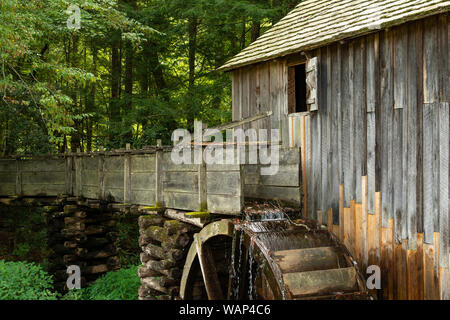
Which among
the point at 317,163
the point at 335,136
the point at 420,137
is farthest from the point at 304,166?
the point at 420,137

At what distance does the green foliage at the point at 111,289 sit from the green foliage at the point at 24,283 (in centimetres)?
71

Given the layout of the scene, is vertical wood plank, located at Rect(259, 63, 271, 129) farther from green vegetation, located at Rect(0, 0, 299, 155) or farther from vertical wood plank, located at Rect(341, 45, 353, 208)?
green vegetation, located at Rect(0, 0, 299, 155)

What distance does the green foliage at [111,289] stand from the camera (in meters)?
13.7

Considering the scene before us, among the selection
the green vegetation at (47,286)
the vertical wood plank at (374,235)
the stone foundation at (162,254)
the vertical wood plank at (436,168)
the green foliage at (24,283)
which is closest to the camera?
the vertical wood plank at (436,168)

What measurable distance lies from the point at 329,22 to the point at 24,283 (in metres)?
10.8

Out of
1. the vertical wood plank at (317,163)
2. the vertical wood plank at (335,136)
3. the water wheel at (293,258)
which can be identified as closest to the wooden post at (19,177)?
the water wheel at (293,258)

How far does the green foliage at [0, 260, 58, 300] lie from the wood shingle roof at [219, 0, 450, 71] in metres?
8.24

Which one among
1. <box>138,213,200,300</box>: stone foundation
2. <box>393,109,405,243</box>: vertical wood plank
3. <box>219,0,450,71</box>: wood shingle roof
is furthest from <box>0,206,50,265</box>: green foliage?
<box>393,109,405,243</box>: vertical wood plank

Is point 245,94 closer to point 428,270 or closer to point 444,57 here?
point 444,57

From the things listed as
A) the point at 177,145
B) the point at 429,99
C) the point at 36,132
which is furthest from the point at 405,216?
the point at 36,132

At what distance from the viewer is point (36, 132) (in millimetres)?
15648

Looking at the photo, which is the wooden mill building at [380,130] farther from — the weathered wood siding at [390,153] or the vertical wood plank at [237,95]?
the vertical wood plank at [237,95]

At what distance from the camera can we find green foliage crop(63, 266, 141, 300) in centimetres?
1366
